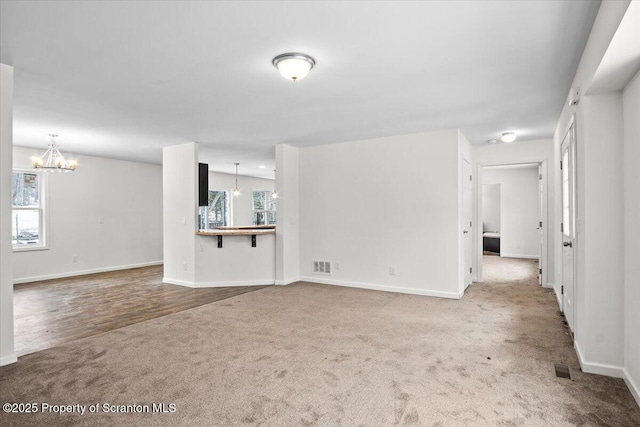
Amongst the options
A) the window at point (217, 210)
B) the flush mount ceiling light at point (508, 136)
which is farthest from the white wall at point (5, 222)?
the window at point (217, 210)

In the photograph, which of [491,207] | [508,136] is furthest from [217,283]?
[491,207]

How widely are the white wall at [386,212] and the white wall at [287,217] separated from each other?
13cm

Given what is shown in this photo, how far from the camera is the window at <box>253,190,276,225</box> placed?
11.6 metres

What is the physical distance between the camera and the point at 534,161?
586cm

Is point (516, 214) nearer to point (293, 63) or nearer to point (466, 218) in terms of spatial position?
point (466, 218)

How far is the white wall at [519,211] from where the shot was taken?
948 centimetres

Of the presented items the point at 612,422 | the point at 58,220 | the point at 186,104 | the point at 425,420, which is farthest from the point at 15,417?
the point at 58,220

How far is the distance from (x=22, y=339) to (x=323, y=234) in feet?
13.3

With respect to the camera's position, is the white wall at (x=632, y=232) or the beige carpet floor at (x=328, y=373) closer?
the beige carpet floor at (x=328, y=373)

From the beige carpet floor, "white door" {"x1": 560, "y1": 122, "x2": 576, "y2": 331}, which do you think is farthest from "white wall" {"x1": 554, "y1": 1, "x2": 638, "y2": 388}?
"white door" {"x1": 560, "y1": 122, "x2": 576, "y2": 331}

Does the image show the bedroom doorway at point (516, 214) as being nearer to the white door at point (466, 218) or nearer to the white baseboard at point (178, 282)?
the white door at point (466, 218)

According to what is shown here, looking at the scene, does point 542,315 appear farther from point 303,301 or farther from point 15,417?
point 15,417

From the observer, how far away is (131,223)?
8.10 metres

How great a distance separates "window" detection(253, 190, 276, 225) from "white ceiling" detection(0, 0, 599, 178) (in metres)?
6.62
